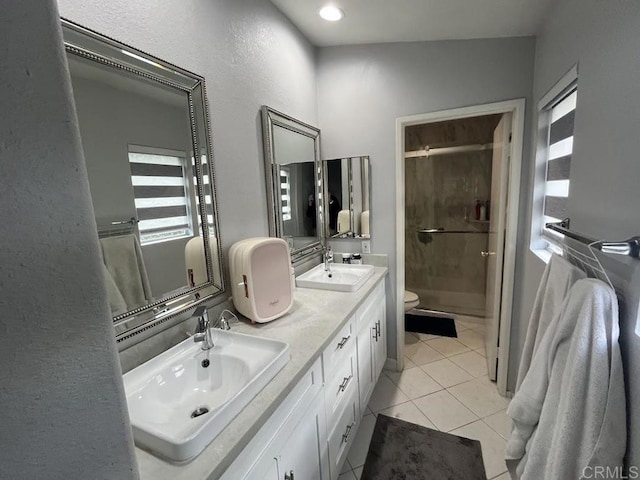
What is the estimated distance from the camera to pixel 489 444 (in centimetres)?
176

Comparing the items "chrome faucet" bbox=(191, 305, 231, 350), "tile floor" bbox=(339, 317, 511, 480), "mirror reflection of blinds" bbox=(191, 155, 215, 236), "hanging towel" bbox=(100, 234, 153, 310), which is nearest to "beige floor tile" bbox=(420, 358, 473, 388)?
"tile floor" bbox=(339, 317, 511, 480)

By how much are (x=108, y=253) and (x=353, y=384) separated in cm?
138

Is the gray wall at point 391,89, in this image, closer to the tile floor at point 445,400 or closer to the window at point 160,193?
the tile floor at point 445,400

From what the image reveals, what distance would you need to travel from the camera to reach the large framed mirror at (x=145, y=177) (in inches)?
37.9

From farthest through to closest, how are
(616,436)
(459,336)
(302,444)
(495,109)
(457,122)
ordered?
(457,122) → (459,336) → (495,109) → (302,444) → (616,436)

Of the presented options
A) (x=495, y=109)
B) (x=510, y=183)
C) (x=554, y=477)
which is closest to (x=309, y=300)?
(x=554, y=477)

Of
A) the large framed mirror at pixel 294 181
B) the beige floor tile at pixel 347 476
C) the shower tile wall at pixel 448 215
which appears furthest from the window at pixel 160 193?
the shower tile wall at pixel 448 215

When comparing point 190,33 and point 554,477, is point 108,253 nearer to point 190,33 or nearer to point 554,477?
point 190,33

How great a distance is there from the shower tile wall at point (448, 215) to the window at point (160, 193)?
2936 mm

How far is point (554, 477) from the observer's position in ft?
2.58

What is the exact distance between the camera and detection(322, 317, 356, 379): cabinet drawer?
1309mm

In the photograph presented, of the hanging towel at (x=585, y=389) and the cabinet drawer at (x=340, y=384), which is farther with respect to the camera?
the cabinet drawer at (x=340, y=384)

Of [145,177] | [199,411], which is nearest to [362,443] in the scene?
[199,411]

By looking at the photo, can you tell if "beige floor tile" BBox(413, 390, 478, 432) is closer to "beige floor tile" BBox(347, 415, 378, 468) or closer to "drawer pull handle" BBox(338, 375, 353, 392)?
"beige floor tile" BBox(347, 415, 378, 468)
